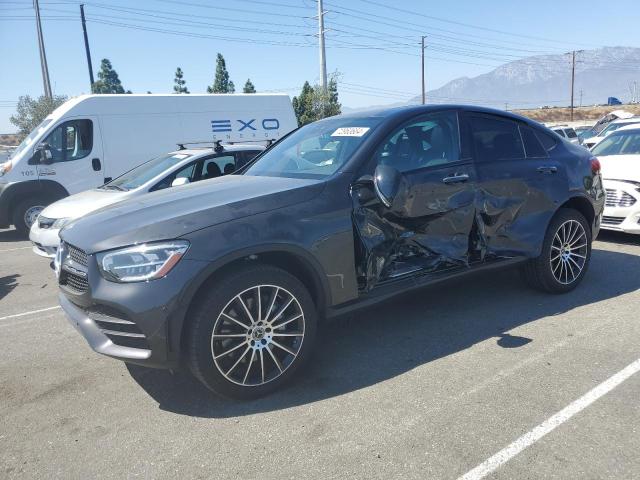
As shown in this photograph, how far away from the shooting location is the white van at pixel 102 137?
32.7ft

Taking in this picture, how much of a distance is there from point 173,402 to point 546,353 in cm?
254

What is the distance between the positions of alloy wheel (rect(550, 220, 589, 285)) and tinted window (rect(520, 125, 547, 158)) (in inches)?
26.8

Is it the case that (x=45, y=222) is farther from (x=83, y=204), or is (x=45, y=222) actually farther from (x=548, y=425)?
(x=548, y=425)

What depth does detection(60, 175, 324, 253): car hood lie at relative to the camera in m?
2.93

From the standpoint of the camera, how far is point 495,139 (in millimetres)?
4410

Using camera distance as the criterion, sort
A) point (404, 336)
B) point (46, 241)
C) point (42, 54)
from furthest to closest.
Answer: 1. point (42, 54)
2. point (46, 241)
3. point (404, 336)

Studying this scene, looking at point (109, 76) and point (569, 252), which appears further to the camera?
point (109, 76)

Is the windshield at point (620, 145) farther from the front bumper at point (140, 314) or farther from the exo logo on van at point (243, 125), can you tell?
the front bumper at point (140, 314)

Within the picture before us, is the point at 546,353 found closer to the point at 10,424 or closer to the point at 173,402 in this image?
the point at 173,402

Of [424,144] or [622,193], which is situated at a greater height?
[424,144]

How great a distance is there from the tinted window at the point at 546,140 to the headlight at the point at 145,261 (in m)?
3.44

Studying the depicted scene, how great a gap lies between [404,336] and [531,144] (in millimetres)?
2101

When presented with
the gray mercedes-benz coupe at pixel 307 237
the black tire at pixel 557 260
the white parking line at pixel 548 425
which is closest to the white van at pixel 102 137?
the gray mercedes-benz coupe at pixel 307 237

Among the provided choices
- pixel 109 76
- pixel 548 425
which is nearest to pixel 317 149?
pixel 548 425
